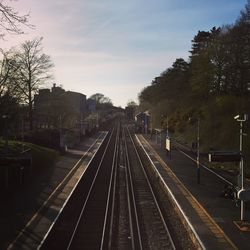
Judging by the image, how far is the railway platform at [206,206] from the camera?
1964cm

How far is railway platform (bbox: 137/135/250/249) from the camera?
19641mm

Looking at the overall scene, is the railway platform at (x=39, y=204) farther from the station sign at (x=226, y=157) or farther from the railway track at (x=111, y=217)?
the station sign at (x=226, y=157)

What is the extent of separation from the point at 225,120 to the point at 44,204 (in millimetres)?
39519

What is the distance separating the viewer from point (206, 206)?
A: 26.5 meters

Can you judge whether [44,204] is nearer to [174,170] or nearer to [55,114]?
[174,170]

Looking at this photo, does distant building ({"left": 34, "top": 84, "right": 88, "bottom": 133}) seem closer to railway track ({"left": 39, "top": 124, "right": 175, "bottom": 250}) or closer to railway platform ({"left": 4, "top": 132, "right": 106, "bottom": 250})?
railway platform ({"left": 4, "top": 132, "right": 106, "bottom": 250})

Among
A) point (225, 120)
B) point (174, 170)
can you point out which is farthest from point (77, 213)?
point (225, 120)

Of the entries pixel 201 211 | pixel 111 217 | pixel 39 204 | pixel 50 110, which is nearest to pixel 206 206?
pixel 201 211

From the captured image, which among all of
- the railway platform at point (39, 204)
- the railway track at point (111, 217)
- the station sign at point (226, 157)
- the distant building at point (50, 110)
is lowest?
the railway track at point (111, 217)

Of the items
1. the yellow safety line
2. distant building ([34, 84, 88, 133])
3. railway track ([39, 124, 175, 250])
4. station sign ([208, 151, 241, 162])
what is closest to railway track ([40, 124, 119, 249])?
railway track ([39, 124, 175, 250])

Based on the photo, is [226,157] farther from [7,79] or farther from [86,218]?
[7,79]

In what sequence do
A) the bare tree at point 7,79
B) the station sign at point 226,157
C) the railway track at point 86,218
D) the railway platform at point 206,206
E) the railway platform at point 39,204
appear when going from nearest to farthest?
Answer: the railway platform at point 206,206, the railway platform at point 39,204, the railway track at point 86,218, the station sign at point 226,157, the bare tree at point 7,79

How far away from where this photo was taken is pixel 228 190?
29547 millimetres

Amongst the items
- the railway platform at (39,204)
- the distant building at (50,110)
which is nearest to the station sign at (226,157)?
the railway platform at (39,204)
